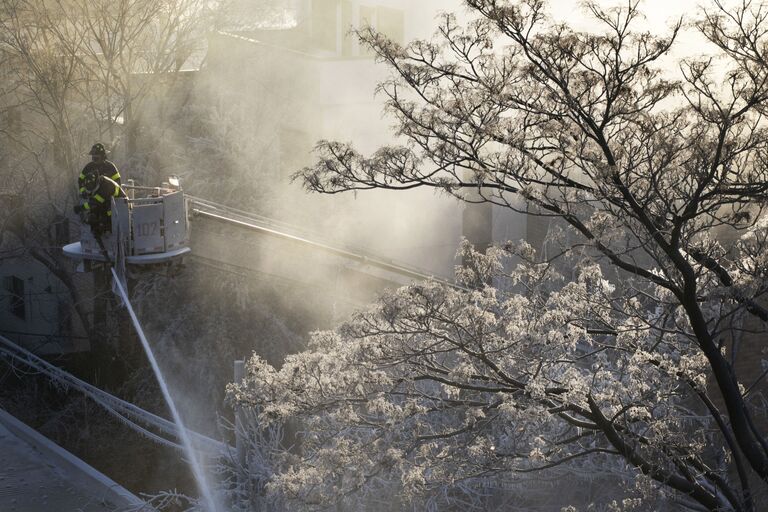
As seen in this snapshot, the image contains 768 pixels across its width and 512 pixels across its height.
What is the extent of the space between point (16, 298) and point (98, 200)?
1269 centimetres

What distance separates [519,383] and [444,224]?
19604mm

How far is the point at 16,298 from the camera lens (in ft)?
80.5

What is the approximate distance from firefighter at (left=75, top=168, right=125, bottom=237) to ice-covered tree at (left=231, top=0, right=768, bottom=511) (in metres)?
5.43

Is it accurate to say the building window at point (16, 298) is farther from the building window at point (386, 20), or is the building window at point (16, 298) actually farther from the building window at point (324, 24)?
the building window at point (386, 20)

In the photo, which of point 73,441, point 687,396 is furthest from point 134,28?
point 687,396

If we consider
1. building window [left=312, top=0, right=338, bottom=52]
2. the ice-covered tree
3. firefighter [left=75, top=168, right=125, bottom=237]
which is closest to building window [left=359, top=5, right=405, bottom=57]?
building window [left=312, top=0, right=338, bottom=52]

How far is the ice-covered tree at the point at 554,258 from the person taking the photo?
7156 millimetres

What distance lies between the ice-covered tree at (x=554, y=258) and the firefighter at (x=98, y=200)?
17.8 ft

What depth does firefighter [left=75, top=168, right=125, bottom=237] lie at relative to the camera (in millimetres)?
13125

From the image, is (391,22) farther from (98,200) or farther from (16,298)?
(98,200)

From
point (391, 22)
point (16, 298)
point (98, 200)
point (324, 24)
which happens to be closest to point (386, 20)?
point (391, 22)

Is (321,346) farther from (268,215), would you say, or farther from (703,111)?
(268,215)

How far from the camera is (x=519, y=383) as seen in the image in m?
8.07

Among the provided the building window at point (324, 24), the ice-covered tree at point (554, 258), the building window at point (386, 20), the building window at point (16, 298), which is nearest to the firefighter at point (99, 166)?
the ice-covered tree at point (554, 258)
